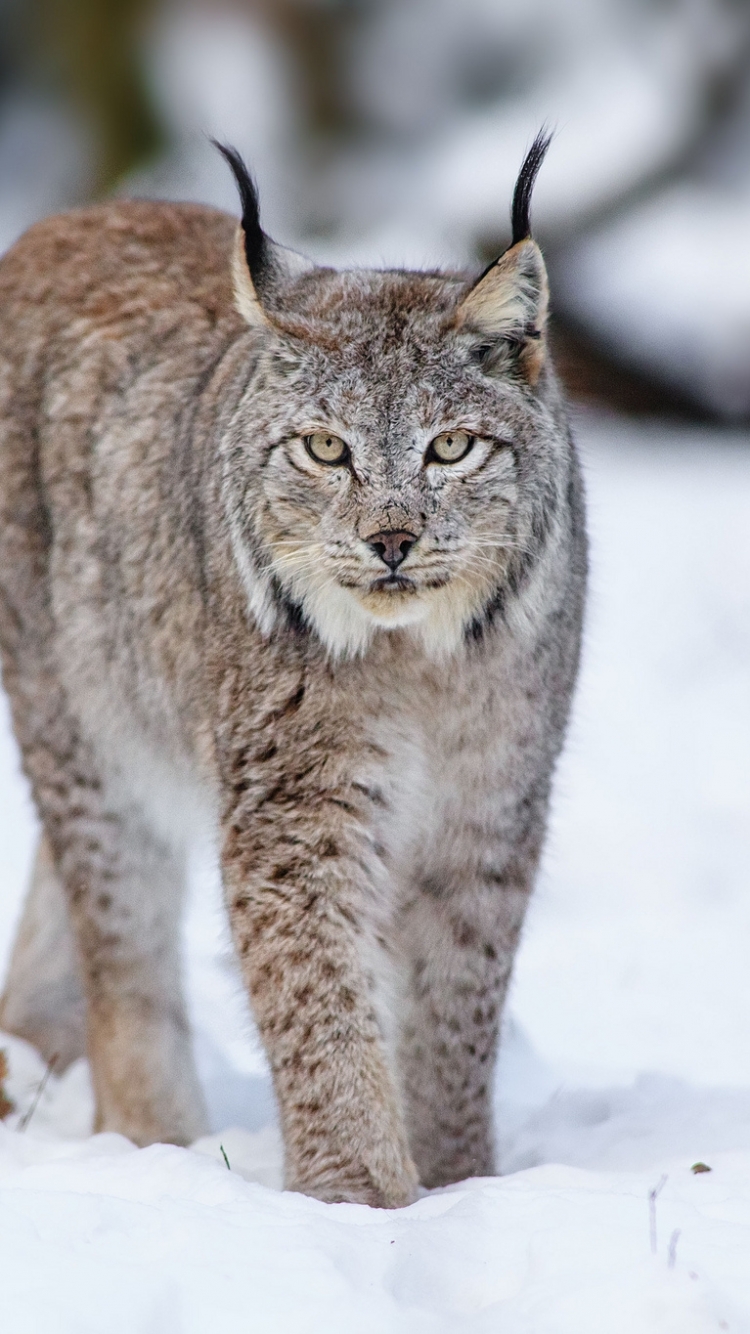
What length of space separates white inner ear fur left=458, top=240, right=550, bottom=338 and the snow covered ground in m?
1.36

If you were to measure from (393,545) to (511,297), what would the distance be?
1.85 ft

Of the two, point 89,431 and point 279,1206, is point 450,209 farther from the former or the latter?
point 279,1206

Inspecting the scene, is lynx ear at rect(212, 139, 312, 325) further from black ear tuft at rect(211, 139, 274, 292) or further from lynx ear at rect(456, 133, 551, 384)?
lynx ear at rect(456, 133, 551, 384)

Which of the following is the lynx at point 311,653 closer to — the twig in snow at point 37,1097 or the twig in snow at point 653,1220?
the twig in snow at point 37,1097

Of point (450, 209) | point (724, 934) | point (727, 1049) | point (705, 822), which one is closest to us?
point (727, 1049)

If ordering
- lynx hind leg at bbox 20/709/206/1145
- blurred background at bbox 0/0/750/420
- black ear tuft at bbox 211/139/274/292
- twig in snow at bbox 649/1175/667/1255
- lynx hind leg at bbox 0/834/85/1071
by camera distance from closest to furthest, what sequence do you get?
1. twig in snow at bbox 649/1175/667/1255
2. black ear tuft at bbox 211/139/274/292
3. lynx hind leg at bbox 20/709/206/1145
4. lynx hind leg at bbox 0/834/85/1071
5. blurred background at bbox 0/0/750/420

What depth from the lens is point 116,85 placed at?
40.0 ft

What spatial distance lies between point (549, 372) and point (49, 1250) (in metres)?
2.03

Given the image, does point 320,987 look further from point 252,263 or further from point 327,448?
point 252,263

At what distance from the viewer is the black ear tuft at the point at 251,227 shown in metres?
3.39

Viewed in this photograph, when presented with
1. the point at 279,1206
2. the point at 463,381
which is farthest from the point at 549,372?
the point at 279,1206

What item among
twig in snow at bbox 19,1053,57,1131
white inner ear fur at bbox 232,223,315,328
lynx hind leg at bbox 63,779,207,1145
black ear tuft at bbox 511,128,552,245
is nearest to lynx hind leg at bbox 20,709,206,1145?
lynx hind leg at bbox 63,779,207,1145

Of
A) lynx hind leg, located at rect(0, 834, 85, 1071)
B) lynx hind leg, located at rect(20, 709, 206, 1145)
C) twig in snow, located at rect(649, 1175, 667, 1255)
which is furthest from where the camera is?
lynx hind leg, located at rect(0, 834, 85, 1071)

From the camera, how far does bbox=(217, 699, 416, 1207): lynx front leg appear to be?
10.9 feet
